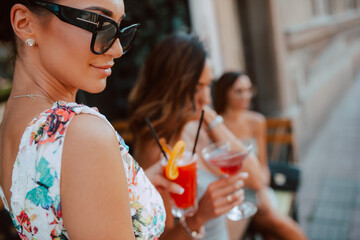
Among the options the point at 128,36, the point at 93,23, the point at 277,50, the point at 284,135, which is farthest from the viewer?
the point at 277,50

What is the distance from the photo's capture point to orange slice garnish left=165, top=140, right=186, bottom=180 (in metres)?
1.41

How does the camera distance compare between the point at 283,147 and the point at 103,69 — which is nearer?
the point at 103,69

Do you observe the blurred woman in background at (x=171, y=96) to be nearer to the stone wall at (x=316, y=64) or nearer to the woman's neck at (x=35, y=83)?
the woman's neck at (x=35, y=83)

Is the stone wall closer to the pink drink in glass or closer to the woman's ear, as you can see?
the pink drink in glass

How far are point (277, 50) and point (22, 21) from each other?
5.11 meters

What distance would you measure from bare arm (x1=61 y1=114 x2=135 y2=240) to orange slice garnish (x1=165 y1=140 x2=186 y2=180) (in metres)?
0.66

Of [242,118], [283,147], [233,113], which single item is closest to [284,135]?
[242,118]

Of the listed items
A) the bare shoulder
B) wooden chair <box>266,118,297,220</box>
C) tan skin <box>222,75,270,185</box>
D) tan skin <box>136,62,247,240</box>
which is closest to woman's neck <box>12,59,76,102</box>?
tan skin <box>136,62,247,240</box>

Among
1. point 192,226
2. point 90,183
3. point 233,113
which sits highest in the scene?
point 90,183

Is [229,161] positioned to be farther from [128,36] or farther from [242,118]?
[242,118]

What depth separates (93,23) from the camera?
895mm

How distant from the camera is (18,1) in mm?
910

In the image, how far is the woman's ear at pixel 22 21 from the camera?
0.90m

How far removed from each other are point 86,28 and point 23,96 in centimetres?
27
